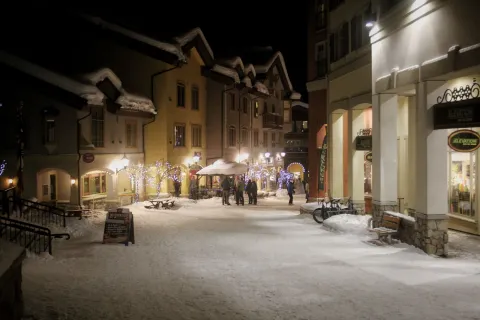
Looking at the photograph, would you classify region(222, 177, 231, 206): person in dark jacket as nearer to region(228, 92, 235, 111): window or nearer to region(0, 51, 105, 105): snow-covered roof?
region(0, 51, 105, 105): snow-covered roof

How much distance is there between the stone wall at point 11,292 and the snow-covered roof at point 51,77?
15.8 m

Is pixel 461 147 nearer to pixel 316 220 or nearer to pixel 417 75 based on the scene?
pixel 417 75

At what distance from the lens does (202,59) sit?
34750 mm

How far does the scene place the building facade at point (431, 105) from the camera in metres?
11.5

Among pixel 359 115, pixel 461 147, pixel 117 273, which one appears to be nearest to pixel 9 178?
pixel 117 273

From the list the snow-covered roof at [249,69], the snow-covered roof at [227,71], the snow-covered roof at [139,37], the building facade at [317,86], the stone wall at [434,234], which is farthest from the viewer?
the snow-covered roof at [249,69]

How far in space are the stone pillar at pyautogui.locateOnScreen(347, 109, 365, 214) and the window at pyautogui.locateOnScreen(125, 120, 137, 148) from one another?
524 inches

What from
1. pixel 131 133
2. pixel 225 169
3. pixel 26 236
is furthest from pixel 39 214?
pixel 225 169

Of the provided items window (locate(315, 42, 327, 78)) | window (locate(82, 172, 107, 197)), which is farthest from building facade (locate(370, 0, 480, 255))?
window (locate(82, 172, 107, 197))

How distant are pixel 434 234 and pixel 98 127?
59.1 feet

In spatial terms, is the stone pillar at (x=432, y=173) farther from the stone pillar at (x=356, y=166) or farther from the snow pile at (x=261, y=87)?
the snow pile at (x=261, y=87)

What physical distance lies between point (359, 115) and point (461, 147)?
674cm

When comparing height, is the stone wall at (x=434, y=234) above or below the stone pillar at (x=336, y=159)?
below

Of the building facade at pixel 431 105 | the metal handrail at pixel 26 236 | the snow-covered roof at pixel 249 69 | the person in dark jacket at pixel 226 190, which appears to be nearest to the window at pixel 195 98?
the snow-covered roof at pixel 249 69
